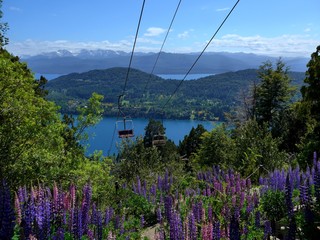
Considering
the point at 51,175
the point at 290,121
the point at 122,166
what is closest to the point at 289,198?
the point at 51,175

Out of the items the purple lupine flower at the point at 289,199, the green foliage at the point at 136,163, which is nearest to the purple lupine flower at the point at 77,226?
the purple lupine flower at the point at 289,199

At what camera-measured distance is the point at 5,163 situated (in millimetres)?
Result: 10438

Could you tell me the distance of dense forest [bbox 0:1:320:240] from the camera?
498 cm

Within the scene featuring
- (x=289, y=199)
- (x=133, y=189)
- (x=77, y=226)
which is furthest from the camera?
(x=133, y=189)

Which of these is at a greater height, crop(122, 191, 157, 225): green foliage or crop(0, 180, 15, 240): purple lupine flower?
crop(0, 180, 15, 240): purple lupine flower

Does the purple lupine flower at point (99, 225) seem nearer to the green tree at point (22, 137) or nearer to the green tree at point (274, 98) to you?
the green tree at point (22, 137)

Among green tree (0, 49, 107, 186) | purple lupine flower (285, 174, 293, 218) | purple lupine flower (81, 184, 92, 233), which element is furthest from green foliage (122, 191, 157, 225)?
purple lupine flower (285, 174, 293, 218)

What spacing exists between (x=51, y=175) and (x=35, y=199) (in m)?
7.50

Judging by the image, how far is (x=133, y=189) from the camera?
13.2 meters

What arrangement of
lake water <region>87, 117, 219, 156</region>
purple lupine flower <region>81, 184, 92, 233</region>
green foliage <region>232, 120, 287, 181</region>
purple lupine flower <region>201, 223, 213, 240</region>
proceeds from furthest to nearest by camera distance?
lake water <region>87, 117, 219, 156</region> → green foliage <region>232, 120, 287, 181</region> → purple lupine flower <region>81, 184, 92, 233</region> → purple lupine flower <region>201, 223, 213, 240</region>

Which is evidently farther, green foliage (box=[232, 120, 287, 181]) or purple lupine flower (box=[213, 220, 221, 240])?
green foliage (box=[232, 120, 287, 181])

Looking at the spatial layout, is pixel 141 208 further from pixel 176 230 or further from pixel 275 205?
pixel 176 230

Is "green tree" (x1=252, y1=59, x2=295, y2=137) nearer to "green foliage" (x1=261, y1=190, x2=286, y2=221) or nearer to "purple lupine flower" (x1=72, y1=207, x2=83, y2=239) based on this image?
"green foliage" (x1=261, y1=190, x2=286, y2=221)

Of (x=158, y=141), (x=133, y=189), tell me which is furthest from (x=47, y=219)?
(x=158, y=141)
